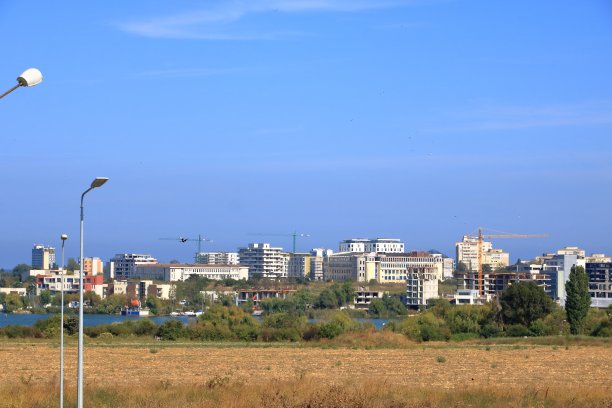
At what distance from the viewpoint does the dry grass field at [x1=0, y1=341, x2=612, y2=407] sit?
82.5ft

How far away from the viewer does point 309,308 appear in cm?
14025

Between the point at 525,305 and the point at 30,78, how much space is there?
6779 centimetres

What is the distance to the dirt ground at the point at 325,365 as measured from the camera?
33000 millimetres

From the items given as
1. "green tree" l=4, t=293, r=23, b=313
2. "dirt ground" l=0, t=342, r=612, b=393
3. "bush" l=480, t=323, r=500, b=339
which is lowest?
"green tree" l=4, t=293, r=23, b=313

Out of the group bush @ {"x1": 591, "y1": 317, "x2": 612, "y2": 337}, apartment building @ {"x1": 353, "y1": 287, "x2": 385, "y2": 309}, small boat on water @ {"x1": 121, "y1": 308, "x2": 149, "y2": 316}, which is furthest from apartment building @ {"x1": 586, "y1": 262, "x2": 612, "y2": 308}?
bush @ {"x1": 591, "y1": 317, "x2": 612, "y2": 337}

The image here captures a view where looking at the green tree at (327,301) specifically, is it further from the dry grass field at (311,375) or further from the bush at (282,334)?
the dry grass field at (311,375)

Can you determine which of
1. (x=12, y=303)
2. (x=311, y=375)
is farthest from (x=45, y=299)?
(x=311, y=375)

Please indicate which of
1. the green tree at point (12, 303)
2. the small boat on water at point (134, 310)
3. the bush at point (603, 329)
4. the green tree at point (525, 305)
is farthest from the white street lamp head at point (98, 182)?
the green tree at point (12, 303)

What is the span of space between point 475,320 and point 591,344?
26062 millimetres

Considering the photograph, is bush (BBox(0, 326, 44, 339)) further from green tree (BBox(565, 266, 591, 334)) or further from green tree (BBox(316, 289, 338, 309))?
green tree (BBox(316, 289, 338, 309))

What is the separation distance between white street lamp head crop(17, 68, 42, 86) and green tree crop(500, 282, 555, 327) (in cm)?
6640

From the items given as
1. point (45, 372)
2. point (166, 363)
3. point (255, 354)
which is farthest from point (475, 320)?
point (45, 372)

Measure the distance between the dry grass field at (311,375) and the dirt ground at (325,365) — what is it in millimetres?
42

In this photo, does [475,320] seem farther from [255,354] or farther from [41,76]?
[41,76]
